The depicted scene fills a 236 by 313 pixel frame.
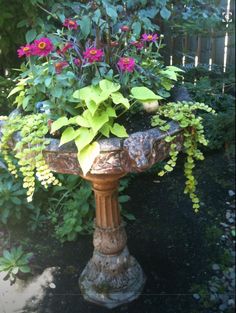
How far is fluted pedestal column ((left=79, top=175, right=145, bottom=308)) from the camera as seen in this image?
217 cm

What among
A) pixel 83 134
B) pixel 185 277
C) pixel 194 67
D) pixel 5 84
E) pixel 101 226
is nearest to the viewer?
pixel 83 134

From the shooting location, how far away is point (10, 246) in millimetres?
2750

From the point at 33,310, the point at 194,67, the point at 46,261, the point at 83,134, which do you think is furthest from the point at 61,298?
the point at 194,67

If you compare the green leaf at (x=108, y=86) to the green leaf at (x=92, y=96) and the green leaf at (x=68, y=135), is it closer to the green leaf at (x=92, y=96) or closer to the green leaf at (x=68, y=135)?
the green leaf at (x=92, y=96)

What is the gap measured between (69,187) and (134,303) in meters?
0.92

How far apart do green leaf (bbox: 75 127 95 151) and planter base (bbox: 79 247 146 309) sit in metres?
0.88

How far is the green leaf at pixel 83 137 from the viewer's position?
1601mm

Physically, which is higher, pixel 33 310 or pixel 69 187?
pixel 69 187

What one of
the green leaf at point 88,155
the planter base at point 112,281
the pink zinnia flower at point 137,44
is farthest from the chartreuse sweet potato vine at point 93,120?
the planter base at point 112,281

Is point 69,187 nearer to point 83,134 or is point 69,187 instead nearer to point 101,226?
point 101,226

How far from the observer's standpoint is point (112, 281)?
227 cm

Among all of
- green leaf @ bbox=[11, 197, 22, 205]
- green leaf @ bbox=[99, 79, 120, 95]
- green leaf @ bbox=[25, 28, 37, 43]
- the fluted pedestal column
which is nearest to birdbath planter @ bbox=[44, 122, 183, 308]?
the fluted pedestal column

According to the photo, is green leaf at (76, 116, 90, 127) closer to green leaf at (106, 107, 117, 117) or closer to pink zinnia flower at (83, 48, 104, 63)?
green leaf at (106, 107, 117, 117)

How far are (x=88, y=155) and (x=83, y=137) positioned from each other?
0.08 m
